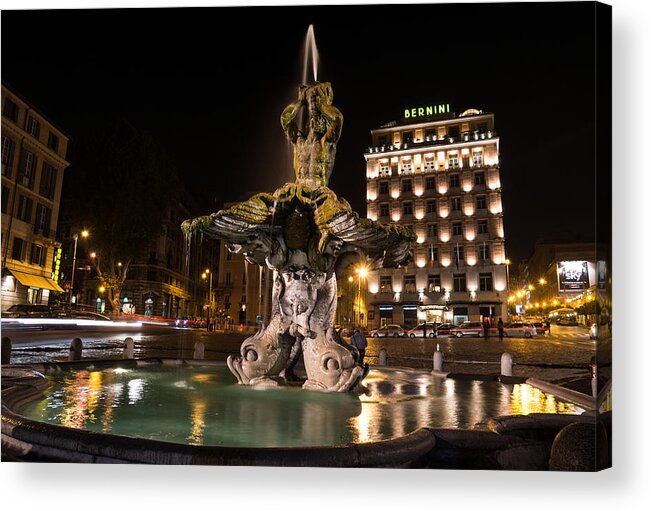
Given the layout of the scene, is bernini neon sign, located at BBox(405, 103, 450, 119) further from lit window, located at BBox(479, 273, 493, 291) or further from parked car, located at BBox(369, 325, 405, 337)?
parked car, located at BBox(369, 325, 405, 337)

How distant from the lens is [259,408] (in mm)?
5852

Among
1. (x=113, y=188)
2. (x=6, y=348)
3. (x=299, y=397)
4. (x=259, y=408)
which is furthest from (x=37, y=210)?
(x=259, y=408)

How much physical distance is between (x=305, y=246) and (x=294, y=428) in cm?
340

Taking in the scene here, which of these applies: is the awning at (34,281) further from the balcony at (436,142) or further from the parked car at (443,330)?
the balcony at (436,142)

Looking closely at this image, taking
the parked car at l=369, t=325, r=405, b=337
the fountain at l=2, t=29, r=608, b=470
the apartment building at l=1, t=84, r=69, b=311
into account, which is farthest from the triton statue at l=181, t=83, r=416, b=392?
the parked car at l=369, t=325, r=405, b=337

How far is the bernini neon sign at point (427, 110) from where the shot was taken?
60906 mm

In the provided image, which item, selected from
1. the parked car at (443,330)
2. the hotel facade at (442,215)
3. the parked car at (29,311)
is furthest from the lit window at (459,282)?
the parked car at (29,311)

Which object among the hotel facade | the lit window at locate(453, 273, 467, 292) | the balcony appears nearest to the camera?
the hotel facade

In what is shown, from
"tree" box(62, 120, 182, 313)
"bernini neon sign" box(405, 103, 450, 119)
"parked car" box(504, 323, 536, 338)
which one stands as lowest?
"parked car" box(504, 323, 536, 338)

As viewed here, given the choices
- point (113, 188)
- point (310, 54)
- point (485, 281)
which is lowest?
point (310, 54)

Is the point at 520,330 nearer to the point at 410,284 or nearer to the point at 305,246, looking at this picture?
the point at 410,284

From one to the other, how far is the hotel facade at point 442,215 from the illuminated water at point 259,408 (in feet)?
155

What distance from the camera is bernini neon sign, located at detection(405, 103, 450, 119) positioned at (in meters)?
60.9

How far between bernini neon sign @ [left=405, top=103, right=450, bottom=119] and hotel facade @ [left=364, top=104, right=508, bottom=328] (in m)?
A: 0.17
